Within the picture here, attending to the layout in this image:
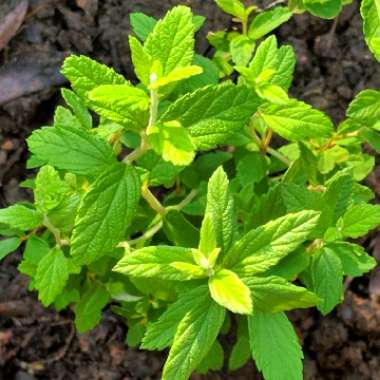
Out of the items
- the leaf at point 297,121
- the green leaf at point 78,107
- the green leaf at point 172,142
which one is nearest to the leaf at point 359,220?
the leaf at point 297,121

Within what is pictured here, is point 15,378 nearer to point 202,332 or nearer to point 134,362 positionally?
point 134,362

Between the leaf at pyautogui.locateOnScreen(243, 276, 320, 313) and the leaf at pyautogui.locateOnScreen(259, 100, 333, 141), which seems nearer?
the leaf at pyautogui.locateOnScreen(243, 276, 320, 313)

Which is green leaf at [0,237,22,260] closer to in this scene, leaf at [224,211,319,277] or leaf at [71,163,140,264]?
leaf at [71,163,140,264]

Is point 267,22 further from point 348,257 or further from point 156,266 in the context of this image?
point 156,266

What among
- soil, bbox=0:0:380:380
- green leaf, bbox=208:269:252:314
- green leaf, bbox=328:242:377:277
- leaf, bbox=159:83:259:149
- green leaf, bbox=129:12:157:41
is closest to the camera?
green leaf, bbox=208:269:252:314

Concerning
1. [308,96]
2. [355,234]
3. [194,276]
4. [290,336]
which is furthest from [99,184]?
[308,96]

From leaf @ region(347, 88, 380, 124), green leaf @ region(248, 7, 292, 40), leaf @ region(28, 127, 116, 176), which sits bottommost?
leaf @ region(347, 88, 380, 124)

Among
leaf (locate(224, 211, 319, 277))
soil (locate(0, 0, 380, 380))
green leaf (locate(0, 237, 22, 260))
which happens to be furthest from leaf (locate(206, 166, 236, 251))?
soil (locate(0, 0, 380, 380))

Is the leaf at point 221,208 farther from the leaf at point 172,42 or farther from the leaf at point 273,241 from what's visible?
the leaf at point 172,42
